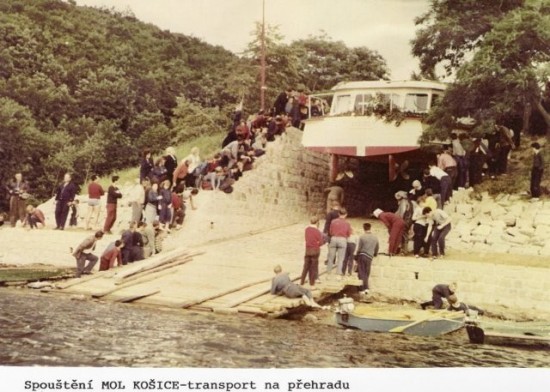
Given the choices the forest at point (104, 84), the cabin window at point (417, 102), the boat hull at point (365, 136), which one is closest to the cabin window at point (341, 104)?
the boat hull at point (365, 136)

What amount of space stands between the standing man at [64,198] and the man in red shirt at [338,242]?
170 inches

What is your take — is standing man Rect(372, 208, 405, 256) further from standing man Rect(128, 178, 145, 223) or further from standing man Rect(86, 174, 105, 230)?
standing man Rect(86, 174, 105, 230)

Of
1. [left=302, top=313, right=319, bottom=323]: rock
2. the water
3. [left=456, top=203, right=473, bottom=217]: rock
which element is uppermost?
[left=456, top=203, right=473, bottom=217]: rock

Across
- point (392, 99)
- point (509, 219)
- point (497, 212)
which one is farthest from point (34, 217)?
point (509, 219)

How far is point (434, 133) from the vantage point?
10.8m

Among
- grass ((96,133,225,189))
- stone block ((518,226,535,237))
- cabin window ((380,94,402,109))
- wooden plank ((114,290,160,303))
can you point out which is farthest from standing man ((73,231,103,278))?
stone block ((518,226,535,237))

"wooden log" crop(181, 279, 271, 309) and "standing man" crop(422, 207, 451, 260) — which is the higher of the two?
"standing man" crop(422, 207, 451, 260)

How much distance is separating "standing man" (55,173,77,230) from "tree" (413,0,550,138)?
556cm

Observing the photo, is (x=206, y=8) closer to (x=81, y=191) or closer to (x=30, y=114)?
(x=30, y=114)

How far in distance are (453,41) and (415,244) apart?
109 inches

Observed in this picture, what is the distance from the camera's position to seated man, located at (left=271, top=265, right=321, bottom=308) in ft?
28.0

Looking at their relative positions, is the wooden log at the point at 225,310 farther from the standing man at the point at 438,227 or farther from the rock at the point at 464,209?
the rock at the point at 464,209

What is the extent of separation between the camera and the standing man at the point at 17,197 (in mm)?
11178

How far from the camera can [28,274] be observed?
10.0m
